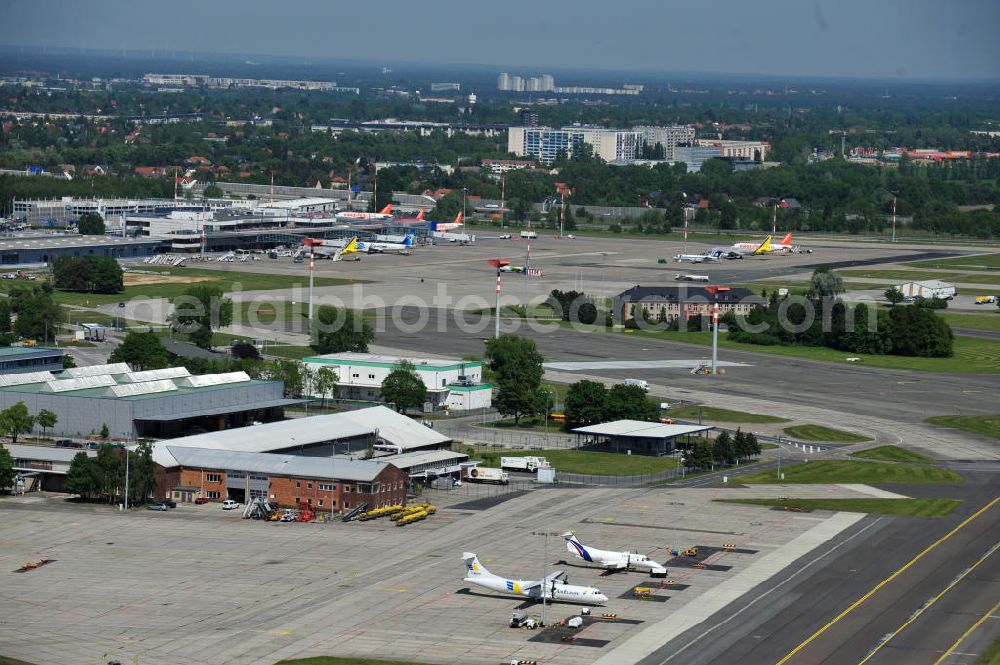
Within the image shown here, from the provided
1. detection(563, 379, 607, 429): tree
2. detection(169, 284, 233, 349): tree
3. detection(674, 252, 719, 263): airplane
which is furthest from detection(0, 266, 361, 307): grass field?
detection(563, 379, 607, 429): tree

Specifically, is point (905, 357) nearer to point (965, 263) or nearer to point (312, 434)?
point (312, 434)

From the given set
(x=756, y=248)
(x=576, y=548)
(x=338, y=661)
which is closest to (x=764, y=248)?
(x=756, y=248)

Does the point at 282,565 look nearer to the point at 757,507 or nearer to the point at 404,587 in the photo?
the point at 404,587

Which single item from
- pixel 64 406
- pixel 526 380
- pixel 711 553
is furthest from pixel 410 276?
pixel 711 553

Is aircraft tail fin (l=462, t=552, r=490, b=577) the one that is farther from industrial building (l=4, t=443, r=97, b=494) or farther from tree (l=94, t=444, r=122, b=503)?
industrial building (l=4, t=443, r=97, b=494)

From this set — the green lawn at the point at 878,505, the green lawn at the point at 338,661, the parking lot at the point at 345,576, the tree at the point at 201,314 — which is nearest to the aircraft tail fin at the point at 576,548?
the parking lot at the point at 345,576

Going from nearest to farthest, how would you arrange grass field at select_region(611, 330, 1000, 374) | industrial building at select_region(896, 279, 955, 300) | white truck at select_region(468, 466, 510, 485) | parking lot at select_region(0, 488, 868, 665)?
parking lot at select_region(0, 488, 868, 665), white truck at select_region(468, 466, 510, 485), grass field at select_region(611, 330, 1000, 374), industrial building at select_region(896, 279, 955, 300)
